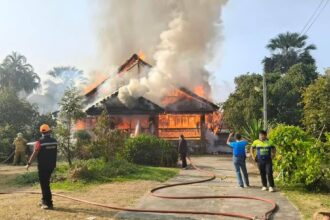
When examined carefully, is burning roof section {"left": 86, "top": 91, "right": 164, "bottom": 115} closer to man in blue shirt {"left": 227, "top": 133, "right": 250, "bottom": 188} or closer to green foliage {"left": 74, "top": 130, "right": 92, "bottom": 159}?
green foliage {"left": 74, "top": 130, "right": 92, "bottom": 159}

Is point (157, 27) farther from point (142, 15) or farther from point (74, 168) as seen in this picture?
point (74, 168)

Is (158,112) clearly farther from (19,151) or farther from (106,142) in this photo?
(106,142)

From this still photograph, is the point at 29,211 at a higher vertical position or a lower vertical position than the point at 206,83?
lower

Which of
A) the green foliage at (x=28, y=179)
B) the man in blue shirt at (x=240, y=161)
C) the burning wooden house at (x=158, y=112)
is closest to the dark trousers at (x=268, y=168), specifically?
the man in blue shirt at (x=240, y=161)

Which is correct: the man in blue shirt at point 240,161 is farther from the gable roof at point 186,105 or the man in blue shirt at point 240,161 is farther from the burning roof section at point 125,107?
the gable roof at point 186,105

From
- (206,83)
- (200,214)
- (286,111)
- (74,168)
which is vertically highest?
(206,83)

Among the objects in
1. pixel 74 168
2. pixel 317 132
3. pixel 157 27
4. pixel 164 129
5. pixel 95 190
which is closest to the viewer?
pixel 95 190

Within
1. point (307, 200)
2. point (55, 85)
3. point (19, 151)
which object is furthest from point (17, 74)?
point (307, 200)

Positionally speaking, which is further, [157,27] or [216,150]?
[157,27]

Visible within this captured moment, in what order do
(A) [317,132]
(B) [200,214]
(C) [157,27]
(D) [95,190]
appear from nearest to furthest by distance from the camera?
(B) [200,214] → (D) [95,190] → (A) [317,132] → (C) [157,27]

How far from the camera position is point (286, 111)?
31.8 metres

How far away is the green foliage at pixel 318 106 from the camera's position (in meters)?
21.0

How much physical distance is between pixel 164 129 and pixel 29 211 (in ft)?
77.0

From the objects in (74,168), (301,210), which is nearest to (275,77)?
(74,168)
